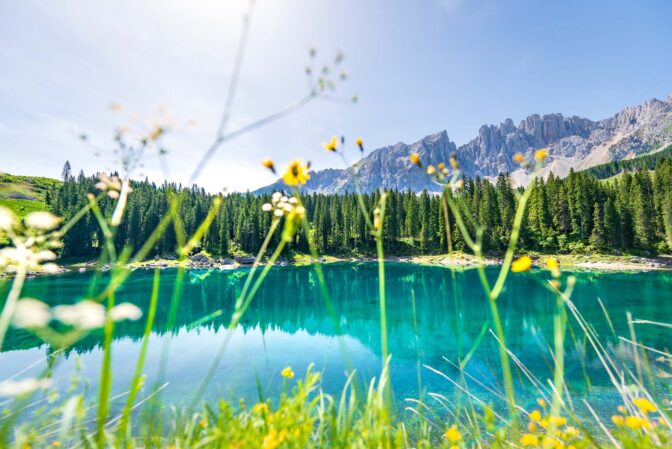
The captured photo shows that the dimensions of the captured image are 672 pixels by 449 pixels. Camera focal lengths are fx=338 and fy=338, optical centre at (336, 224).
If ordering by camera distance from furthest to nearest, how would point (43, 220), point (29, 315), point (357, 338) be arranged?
point (357, 338), point (43, 220), point (29, 315)

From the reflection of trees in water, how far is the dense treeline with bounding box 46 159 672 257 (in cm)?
1653

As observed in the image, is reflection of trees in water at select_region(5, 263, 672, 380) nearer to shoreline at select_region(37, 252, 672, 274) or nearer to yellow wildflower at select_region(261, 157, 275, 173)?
shoreline at select_region(37, 252, 672, 274)

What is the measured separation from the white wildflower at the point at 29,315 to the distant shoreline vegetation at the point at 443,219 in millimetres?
45257

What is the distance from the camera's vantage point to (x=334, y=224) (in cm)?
6500

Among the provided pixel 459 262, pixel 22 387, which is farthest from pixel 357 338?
pixel 459 262

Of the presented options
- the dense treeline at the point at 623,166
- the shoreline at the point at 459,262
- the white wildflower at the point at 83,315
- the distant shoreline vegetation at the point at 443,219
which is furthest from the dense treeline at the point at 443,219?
the dense treeline at the point at 623,166

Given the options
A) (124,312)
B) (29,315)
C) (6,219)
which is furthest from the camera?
(6,219)

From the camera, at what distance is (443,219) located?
5147 centimetres

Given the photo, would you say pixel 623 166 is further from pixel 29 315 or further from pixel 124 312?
pixel 29 315

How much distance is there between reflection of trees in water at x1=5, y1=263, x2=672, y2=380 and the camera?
1587 centimetres

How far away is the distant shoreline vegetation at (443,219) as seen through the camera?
4866 cm

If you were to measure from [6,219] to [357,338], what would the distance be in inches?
675

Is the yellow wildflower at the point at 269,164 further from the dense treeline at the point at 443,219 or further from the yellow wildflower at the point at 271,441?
the dense treeline at the point at 443,219

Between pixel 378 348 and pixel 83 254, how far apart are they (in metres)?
64.8
